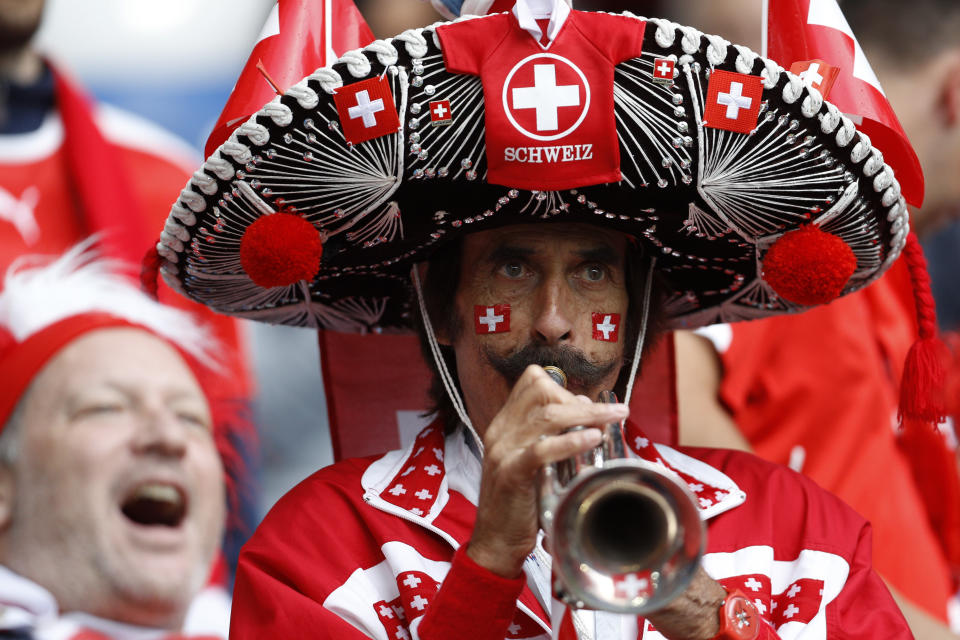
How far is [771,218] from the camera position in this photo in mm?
3176

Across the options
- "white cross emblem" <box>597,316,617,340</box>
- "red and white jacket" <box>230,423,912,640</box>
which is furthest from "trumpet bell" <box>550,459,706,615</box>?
"white cross emblem" <box>597,316,617,340</box>

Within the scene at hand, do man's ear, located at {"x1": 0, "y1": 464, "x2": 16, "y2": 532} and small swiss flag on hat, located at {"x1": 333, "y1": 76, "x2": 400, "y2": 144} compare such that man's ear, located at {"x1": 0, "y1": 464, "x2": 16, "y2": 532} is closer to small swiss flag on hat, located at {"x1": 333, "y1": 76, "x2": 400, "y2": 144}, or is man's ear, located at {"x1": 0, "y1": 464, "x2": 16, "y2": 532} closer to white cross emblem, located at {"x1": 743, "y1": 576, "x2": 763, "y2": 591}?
small swiss flag on hat, located at {"x1": 333, "y1": 76, "x2": 400, "y2": 144}

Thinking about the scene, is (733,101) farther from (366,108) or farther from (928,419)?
(928,419)

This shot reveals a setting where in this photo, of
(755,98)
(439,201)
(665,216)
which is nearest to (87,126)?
(439,201)

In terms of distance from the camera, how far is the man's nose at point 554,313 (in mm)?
3193

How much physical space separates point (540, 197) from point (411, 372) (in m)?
1.05

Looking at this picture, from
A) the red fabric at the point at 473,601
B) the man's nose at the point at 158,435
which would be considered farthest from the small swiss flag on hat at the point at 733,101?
the man's nose at the point at 158,435

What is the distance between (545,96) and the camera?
2867mm

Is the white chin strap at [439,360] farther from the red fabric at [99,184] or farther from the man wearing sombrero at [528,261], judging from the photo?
the red fabric at [99,184]

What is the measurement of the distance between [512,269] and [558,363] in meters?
0.27

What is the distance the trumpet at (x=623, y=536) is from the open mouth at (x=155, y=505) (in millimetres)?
2070

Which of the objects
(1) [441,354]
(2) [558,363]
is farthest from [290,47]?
(2) [558,363]

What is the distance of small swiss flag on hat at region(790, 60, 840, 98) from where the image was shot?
3141 millimetres

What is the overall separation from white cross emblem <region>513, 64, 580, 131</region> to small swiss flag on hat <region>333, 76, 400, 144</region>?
0.84 ft
